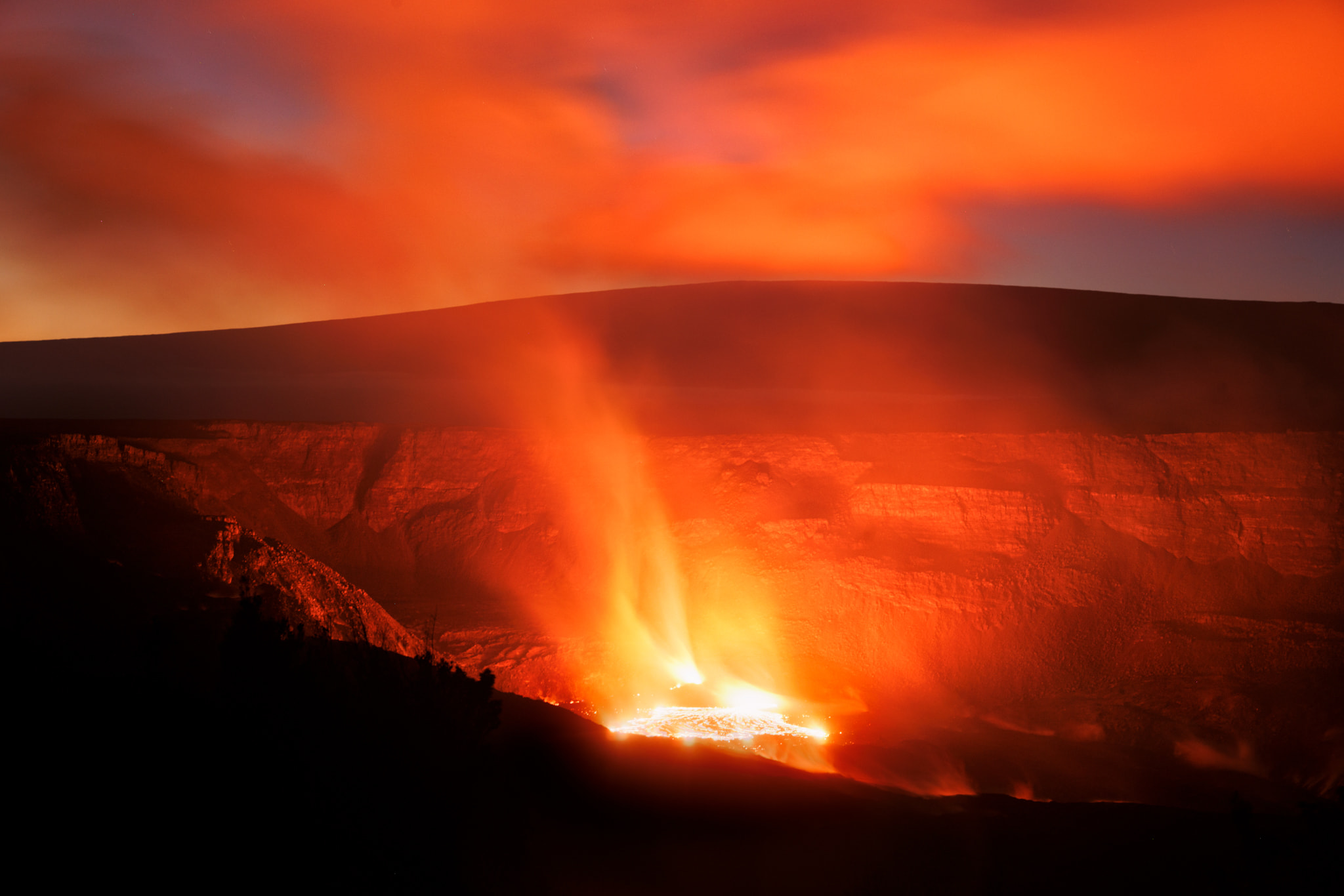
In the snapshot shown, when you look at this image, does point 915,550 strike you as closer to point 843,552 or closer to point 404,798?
point 843,552

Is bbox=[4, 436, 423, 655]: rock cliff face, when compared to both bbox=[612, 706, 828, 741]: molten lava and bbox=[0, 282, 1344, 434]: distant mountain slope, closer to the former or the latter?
bbox=[612, 706, 828, 741]: molten lava

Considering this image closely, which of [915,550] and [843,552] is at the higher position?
[915,550]

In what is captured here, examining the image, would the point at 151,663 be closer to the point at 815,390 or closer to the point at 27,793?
the point at 27,793

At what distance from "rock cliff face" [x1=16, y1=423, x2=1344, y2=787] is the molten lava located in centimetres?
164

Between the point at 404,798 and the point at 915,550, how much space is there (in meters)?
19.9

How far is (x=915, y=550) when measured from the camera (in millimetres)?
30406

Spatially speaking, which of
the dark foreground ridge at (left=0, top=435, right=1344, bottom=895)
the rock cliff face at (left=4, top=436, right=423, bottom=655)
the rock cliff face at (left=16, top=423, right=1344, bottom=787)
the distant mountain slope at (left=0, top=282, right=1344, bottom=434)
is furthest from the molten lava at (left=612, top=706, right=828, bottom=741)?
the distant mountain slope at (left=0, top=282, right=1344, bottom=434)

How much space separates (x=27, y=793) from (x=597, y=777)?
9.23 metres

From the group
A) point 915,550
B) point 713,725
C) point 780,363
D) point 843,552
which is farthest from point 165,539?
point 780,363

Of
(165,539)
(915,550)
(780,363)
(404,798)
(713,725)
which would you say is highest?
(780,363)

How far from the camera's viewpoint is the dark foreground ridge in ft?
37.4

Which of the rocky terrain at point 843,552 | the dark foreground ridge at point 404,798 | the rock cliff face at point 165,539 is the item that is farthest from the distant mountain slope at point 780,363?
the dark foreground ridge at point 404,798

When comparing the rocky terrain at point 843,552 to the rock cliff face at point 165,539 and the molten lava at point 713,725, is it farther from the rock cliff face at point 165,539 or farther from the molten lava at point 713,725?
the molten lava at point 713,725

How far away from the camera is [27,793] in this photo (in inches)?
422
